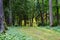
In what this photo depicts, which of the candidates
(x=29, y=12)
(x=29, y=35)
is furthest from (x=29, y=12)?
(x=29, y=35)

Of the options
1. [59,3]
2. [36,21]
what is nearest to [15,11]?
[36,21]

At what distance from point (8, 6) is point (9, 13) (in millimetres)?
963

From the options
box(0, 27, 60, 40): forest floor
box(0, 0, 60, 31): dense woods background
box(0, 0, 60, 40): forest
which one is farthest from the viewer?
box(0, 0, 60, 31): dense woods background

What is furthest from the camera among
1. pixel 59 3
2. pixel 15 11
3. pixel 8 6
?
pixel 15 11

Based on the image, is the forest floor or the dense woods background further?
the dense woods background

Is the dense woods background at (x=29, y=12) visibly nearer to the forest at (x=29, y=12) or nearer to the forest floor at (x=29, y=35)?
the forest at (x=29, y=12)

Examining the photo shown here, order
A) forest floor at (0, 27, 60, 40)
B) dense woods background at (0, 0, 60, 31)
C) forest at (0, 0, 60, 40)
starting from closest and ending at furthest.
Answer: forest floor at (0, 27, 60, 40) → forest at (0, 0, 60, 40) → dense woods background at (0, 0, 60, 31)

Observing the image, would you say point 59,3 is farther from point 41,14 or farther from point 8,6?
point 8,6

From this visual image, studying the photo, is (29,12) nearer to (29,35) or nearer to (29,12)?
(29,12)

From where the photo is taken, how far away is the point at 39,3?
105 feet

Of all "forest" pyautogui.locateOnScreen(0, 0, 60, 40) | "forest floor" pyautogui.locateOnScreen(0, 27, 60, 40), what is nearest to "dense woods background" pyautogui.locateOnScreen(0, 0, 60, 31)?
"forest" pyautogui.locateOnScreen(0, 0, 60, 40)

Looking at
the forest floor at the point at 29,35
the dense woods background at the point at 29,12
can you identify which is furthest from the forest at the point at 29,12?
the forest floor at the point at 29,35

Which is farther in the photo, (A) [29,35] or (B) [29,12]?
(B) [29,12]

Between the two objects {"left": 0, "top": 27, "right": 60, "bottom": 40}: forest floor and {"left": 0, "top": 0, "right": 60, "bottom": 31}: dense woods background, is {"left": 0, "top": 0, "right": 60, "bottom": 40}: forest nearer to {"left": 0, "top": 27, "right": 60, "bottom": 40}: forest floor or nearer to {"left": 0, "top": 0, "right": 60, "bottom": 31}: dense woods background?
{"left": 0, "top": 0, "right": 60, "bottom": 31}: dense woods background
